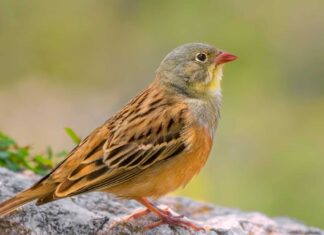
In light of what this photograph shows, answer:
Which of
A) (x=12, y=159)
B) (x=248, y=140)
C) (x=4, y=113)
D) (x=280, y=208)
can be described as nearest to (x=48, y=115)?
(x=4, y=113)

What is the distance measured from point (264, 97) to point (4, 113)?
11.7ft

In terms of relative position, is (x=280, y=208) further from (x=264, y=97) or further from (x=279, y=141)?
(x=264, y=97)

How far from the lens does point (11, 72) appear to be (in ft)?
56.1

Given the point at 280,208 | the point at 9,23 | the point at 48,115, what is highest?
the point at 9,23

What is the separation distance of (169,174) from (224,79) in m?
7.44

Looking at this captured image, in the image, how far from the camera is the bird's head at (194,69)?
9914 millimetres

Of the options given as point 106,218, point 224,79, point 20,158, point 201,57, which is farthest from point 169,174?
point 224,79

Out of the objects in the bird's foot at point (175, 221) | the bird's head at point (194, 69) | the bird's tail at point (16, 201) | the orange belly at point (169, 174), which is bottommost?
the bird's foot at point (175, 221)

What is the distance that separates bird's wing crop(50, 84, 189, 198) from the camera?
8844 millimetres

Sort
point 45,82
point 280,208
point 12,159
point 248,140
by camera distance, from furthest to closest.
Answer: point 45,82, point 248,140, point 280,208, point 12,159

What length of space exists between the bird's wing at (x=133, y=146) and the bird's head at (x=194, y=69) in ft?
1.18

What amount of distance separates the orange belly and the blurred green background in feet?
12.7

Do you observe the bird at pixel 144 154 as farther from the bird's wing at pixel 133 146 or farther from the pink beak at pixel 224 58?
the pink beak at pixel 224 58

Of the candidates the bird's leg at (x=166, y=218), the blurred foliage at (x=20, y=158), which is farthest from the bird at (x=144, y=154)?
the blurred foliage at (x=20, y=158)
